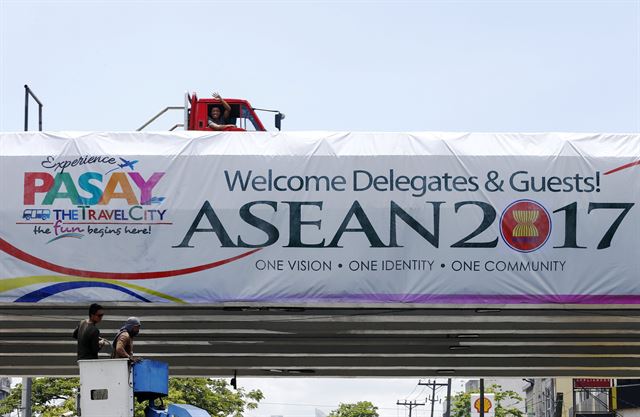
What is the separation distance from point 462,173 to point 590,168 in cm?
211

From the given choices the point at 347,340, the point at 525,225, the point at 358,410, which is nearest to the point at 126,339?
the point at 525,225

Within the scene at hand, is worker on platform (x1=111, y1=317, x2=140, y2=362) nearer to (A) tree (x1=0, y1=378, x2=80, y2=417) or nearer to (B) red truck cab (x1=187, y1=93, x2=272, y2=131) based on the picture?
(B) red truck cab (x1=187, y1=93, x2=272, y2=131)

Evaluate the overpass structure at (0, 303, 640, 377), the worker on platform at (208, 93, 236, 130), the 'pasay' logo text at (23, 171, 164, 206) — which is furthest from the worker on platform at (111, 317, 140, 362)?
the worker on platform at (208, 93, 236, 130)

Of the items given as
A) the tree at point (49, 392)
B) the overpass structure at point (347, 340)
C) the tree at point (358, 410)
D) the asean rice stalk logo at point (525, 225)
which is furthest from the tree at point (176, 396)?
the tree at point (358, 410)

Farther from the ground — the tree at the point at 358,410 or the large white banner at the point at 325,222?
the large white banner at the point at 325,222

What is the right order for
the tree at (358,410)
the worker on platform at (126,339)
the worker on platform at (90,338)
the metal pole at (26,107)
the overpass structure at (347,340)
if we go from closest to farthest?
the worker on platform at (126,339)
the worker on platform at (90,338)
the overpass structure at (347,340)
the metal pole at (26,107)
the tree at (358,410)

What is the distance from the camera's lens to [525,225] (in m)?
17.2

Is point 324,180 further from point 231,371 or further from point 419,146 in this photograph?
point 231,371

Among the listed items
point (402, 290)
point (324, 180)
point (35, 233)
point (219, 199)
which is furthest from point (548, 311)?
point (35, 233)

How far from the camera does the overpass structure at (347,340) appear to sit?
19094 mm

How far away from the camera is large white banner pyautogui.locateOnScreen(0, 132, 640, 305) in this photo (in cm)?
1717

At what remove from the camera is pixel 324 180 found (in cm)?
1716

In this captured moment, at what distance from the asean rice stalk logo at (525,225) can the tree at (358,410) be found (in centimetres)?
10818

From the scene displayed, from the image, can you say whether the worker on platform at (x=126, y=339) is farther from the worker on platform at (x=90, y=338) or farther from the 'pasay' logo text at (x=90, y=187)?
the 'pasay' logo text at (x=90, y=187)
